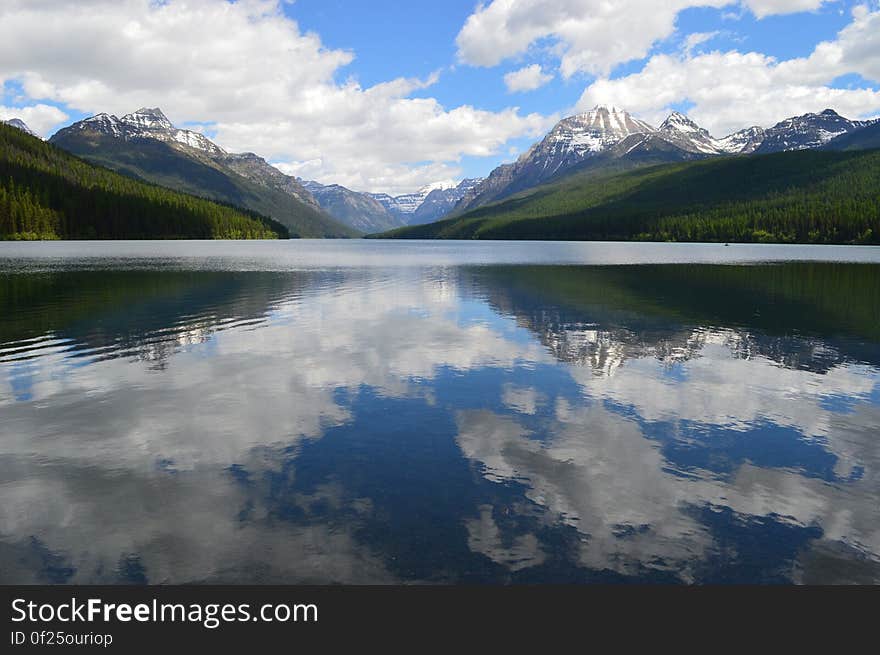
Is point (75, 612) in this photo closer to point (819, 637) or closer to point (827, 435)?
point (819, 637)

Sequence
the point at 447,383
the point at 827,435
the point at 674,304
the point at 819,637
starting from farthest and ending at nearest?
the point at 674,304, the point at 447,383, the point at 827,435, the point at 819,637

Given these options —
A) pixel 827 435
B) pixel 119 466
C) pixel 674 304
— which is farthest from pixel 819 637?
pixel 674 304

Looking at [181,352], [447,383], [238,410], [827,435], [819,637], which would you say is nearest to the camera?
[819,637]

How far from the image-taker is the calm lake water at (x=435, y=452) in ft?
36.9

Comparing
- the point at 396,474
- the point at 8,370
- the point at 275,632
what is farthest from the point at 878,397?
the point at 8,370

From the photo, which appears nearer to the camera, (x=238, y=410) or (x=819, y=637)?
(x=819, y=637)

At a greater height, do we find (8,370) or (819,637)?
(8,370)

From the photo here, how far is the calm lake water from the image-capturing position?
11258 millimetres

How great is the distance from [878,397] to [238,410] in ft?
85.2

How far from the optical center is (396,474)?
1530 centimetres

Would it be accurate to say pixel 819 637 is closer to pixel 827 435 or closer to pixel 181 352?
pixel 827 435

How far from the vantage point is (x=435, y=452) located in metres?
17.0

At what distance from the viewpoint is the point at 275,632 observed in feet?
31.4

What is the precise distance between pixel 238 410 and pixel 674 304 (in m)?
43.9
